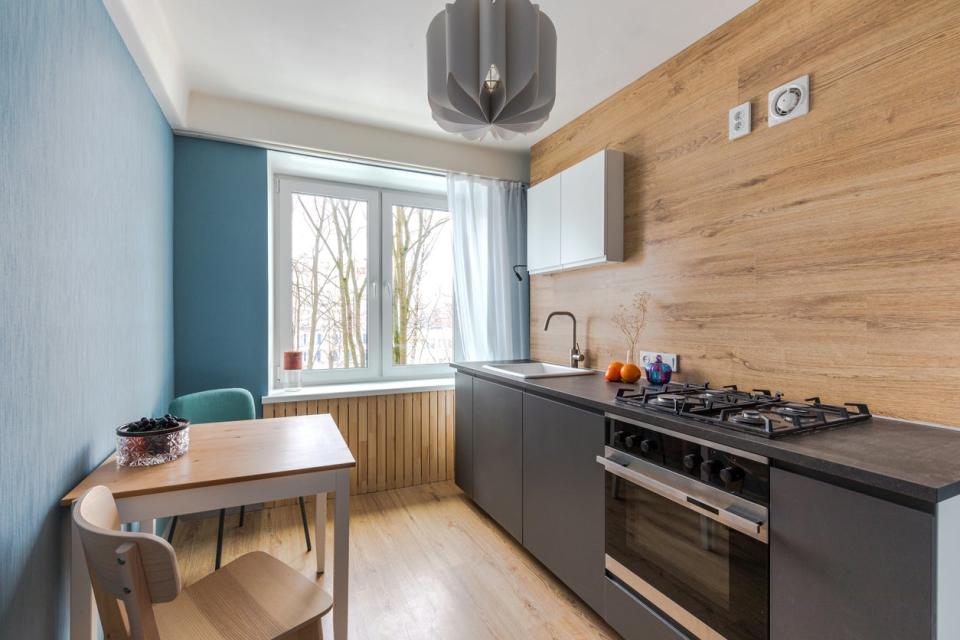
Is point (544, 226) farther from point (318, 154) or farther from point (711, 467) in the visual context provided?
point (711, 467)

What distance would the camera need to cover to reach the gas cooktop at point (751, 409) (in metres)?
1.26

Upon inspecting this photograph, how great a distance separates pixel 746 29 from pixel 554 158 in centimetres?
141

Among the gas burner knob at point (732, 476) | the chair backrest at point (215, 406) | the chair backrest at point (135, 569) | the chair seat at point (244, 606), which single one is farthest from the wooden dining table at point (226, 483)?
the gas burner knob at point (732, 476)

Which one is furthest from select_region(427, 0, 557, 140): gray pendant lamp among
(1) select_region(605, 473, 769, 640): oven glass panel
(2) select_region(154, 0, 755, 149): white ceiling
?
(1) select_region(605, 473, 769, 640): oven glass panel

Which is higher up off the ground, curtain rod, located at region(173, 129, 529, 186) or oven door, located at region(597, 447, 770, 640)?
curtain rod, located at region(173, 129, 529, 186)

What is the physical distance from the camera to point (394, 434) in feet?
10.3

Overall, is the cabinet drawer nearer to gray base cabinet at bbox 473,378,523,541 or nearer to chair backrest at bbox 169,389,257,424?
gray base cabinet at bbox 473,378,523,541

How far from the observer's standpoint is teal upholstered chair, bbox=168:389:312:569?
2.34 meters

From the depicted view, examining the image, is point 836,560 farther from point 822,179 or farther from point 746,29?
point 746,29

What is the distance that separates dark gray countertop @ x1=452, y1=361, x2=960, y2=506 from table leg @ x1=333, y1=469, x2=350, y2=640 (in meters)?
1.00

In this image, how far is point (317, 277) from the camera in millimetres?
3281

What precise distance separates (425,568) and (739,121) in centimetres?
246

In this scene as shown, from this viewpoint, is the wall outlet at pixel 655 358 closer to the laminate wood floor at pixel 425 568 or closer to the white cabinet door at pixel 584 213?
the white cabinet door at pixel 584 213

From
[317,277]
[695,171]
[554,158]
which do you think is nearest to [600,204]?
[695,171]
